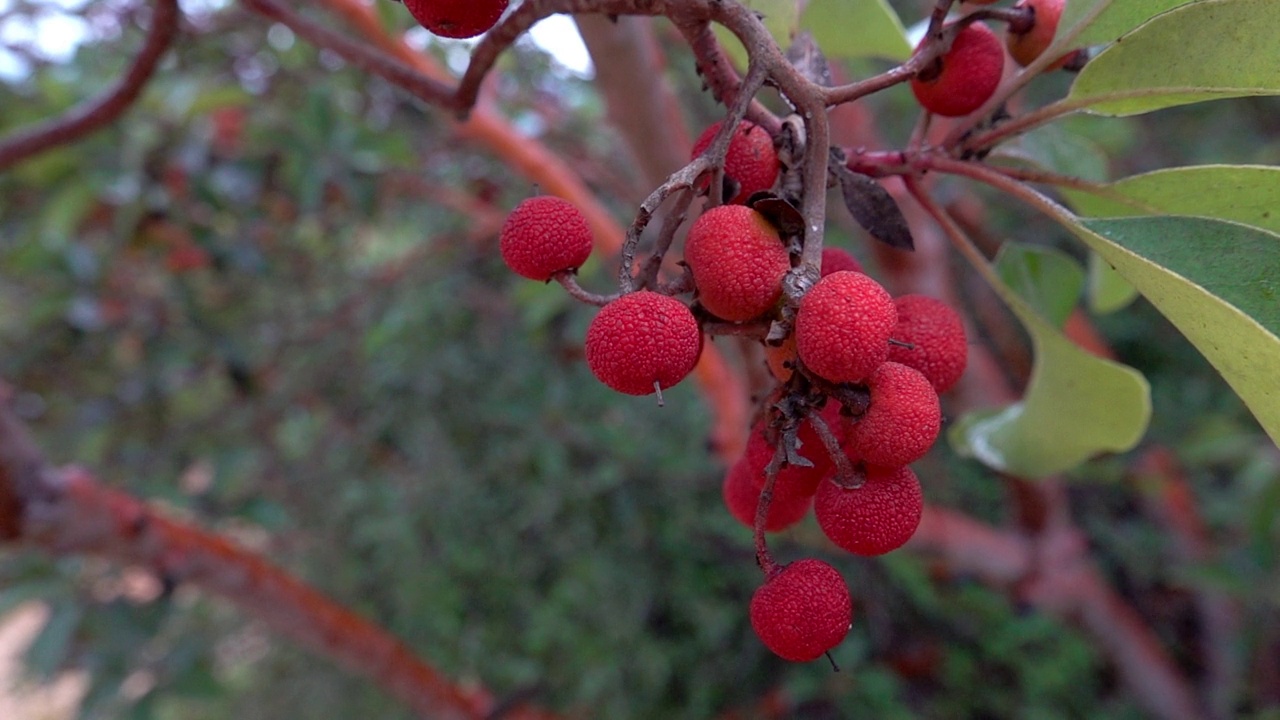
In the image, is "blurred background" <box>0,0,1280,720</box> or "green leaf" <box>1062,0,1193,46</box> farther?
"blurred background" <box>0,0,1280,720</box>

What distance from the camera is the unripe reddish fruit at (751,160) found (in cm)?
50

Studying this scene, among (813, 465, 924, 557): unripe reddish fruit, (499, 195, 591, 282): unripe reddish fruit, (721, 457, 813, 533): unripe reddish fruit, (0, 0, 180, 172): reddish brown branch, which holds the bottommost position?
(0, 0, 180, 172): reddish brown branch

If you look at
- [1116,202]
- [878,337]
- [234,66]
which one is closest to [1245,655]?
[1116,202]

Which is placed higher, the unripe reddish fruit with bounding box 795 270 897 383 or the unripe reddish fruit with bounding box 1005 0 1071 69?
the unripe reddish fruit with bounding box 1005 0 1071 69

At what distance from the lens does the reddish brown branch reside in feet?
3.27

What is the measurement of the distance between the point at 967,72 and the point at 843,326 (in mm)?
260

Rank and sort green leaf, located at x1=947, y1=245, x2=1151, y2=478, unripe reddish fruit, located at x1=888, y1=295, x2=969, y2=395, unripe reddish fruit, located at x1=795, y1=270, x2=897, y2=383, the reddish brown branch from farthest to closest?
the reddish brown branch, green leaf, located at x1=947, y1=245, x2=1151, y2=478, unripe reddish fruit, located at x1=888, y1=295, x2=969, y2=395, unripe reddish fruit, located at x1=795, y1=270, x2=897, y2=383

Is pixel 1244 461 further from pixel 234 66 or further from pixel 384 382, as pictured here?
pixel 234 66

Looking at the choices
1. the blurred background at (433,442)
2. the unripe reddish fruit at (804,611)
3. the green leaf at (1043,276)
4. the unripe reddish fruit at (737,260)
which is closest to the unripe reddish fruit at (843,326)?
the unripe reddish fruit at (737,260)

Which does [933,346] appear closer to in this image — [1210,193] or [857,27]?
[1210,193]

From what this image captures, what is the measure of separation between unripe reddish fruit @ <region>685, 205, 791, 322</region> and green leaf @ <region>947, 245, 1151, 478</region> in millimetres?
310

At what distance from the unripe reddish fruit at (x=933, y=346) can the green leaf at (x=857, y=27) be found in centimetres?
36

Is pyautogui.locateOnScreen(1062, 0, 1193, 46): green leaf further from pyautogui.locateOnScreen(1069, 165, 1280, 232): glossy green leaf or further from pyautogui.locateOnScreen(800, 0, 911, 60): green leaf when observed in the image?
pyautogui.locateOnScreen(800, 0, 911, 60): green leaf

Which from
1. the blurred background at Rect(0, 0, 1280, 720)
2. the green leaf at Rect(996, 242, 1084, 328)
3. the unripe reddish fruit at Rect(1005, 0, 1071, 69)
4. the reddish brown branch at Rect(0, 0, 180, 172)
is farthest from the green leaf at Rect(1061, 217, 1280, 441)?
the blurred background at Rect(0, 0, 1280, 720)
